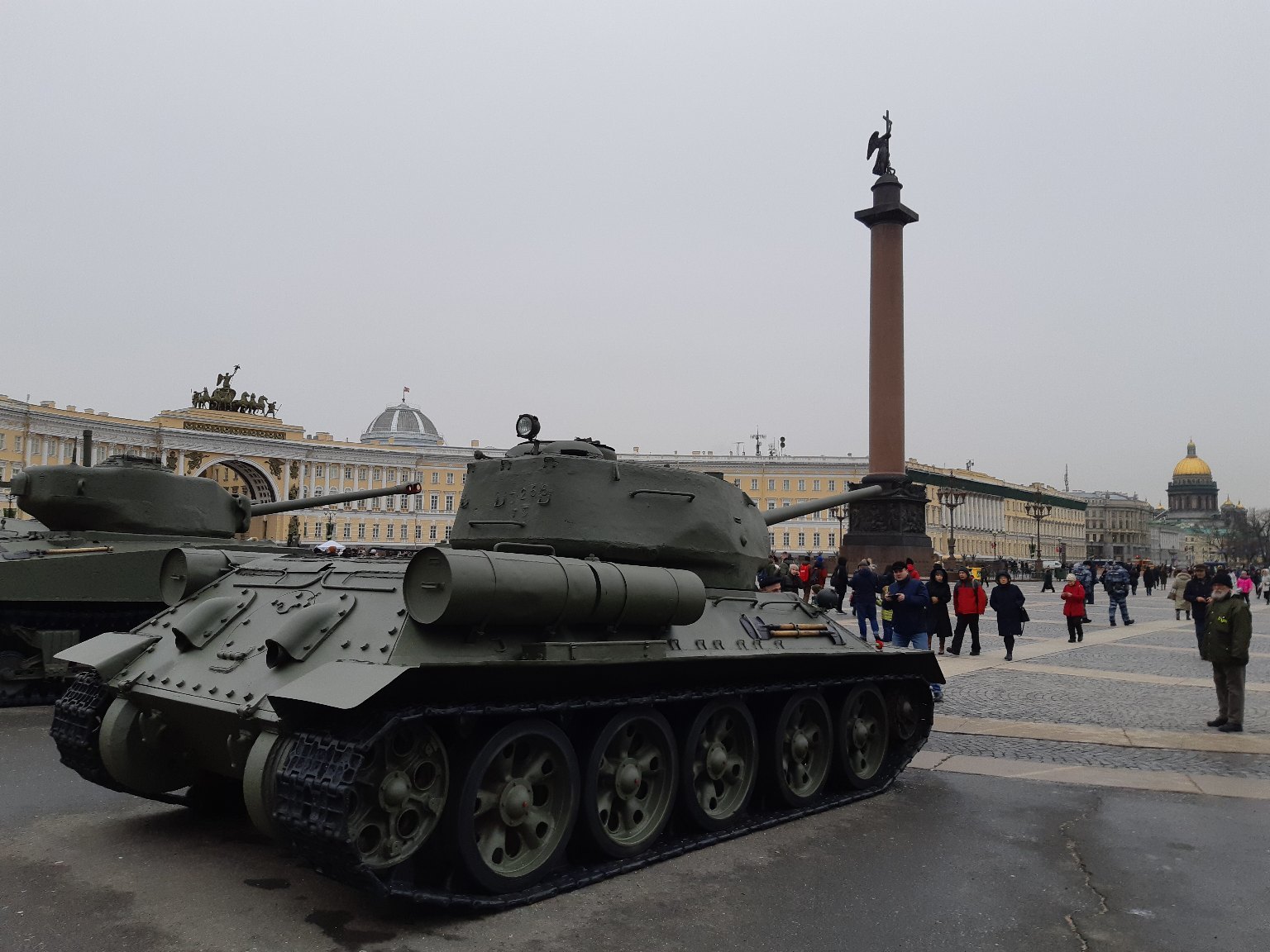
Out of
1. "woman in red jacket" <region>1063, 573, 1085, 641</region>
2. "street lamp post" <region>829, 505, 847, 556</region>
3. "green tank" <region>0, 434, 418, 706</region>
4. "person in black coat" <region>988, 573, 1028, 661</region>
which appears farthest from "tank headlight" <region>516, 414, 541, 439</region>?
"street lamp post" <region>829, 505, 847, 556</region>

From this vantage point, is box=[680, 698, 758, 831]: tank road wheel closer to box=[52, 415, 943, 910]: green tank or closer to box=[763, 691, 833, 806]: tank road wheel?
box=[52, 415, 943, 910]: green tank

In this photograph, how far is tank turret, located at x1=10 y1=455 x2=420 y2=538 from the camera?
13609mm

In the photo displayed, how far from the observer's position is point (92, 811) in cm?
742

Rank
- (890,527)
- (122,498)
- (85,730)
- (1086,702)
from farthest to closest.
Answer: (890,527), (122,498), (1086,702), (85,730)

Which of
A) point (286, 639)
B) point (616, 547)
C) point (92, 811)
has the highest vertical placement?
point (616, 547)

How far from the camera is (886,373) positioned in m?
32.2

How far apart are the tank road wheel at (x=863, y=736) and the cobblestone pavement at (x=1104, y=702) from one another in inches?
71.8

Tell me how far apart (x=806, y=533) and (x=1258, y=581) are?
199 ft

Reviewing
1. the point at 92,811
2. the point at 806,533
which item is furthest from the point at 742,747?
the point at 806,533

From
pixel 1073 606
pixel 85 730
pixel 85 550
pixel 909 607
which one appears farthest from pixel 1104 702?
pixel 85 550

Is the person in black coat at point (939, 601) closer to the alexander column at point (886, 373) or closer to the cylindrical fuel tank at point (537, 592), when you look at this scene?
the cylindrical fuel tank at point (537, 592)

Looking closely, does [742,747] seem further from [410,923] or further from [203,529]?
[203,529]

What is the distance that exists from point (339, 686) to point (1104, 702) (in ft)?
36.0

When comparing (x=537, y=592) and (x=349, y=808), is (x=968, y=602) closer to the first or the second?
(x=537, y=592)
